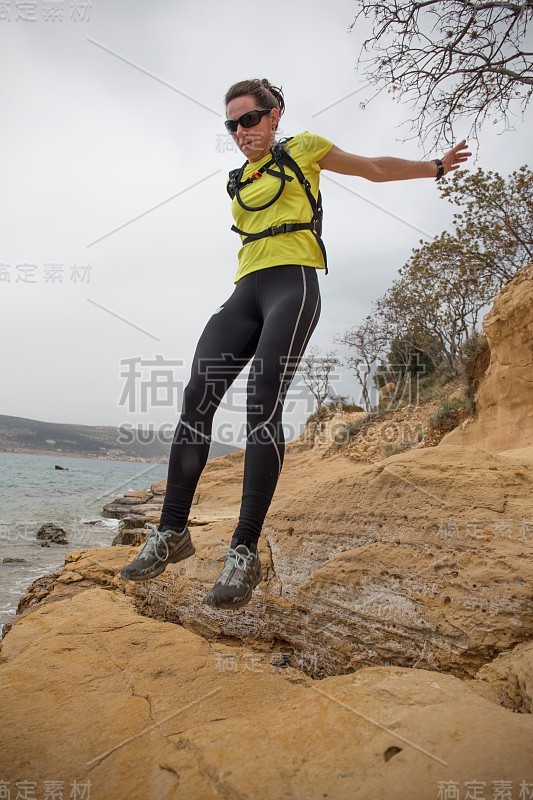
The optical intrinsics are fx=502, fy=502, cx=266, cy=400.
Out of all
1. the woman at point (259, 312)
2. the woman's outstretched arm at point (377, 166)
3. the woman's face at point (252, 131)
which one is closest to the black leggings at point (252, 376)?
the woman at point (259, 312)

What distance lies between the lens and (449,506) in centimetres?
275

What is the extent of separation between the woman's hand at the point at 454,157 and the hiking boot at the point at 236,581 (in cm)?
211

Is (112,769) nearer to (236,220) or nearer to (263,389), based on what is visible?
(263,389)

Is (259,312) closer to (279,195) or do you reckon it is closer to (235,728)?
(279,195)

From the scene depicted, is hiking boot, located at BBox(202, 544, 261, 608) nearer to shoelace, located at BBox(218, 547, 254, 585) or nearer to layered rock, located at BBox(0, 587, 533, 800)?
shoelace, located at BBox(218, 547, 254, 585)

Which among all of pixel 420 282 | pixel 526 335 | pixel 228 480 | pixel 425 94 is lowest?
pixel 228 480

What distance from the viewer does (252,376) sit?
223 cm

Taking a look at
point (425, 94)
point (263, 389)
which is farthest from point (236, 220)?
point (425, 94)

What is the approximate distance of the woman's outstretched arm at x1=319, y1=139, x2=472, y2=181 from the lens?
7.94ft

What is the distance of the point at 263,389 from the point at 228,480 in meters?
12.6

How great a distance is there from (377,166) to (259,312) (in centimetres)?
90

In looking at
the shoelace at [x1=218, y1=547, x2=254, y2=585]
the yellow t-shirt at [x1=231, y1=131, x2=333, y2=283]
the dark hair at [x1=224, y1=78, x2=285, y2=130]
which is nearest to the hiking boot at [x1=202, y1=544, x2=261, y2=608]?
the shoelace at [x1=218, y1=547, x2=254, y2=585]

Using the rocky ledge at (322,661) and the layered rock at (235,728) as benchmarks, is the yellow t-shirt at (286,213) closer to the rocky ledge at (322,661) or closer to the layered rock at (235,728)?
the rocky ledge at (322,661)

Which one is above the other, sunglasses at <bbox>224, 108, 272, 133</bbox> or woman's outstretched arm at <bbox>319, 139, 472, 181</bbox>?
sunglasses at <bbox>224, 108, 272, 133</bbox>
